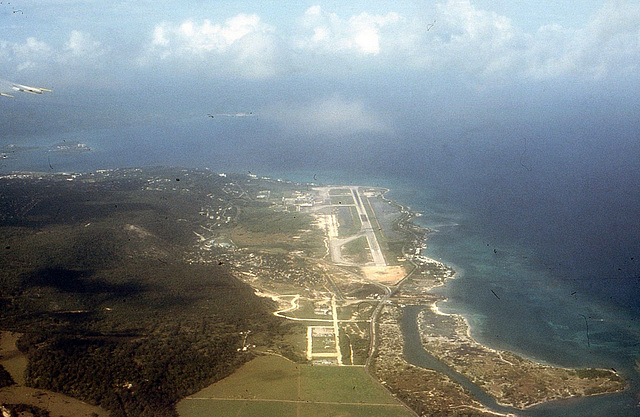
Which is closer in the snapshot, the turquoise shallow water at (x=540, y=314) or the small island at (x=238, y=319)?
the small island at (x=238, y=319)

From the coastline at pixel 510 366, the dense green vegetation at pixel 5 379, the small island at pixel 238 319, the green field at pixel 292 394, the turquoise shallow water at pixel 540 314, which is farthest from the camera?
the turquoise shallow water at pixel 540 314

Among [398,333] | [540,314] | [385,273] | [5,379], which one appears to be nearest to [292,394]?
[398,333]

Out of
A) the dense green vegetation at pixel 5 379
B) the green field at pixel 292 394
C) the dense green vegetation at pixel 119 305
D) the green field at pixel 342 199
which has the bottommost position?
the green field at pixel 292 394

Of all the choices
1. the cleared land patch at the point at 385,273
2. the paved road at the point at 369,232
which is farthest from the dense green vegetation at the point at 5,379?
the paved road at the point at 369,232

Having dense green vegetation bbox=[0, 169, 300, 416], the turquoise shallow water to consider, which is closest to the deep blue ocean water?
the turquoise shallow water

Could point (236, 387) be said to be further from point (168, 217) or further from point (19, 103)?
point (19, 103)

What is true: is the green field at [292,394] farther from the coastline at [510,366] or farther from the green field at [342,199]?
the green field at [342,199]

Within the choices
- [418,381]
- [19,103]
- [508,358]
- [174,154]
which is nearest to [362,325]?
[418,381]
